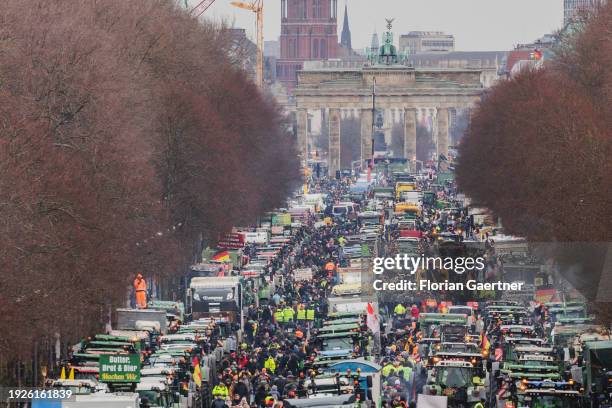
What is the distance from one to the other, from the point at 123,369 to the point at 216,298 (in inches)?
859

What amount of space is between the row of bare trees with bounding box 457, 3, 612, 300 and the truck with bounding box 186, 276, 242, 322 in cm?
926

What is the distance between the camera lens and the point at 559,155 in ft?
269

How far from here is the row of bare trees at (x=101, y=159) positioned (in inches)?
2121

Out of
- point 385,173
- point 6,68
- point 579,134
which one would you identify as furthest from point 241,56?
point 6,68

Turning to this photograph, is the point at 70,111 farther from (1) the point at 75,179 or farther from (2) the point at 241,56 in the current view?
(2) the point at 241,56

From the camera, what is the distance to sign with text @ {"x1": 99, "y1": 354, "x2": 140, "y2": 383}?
48.7 meters

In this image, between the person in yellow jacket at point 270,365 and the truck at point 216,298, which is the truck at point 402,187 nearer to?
the truck at point 216,298

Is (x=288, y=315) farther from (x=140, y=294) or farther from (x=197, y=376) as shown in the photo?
(x=197, y=376)

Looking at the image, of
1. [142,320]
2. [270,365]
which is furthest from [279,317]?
[270,365]

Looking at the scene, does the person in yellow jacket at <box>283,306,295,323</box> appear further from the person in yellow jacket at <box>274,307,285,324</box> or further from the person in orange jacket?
the person in orange jacket

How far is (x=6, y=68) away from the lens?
66500mm

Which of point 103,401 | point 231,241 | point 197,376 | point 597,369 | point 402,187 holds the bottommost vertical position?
point 197,376

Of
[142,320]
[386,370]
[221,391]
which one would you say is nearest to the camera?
[221,391]

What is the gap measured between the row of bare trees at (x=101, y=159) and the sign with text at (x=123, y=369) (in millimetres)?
1960
